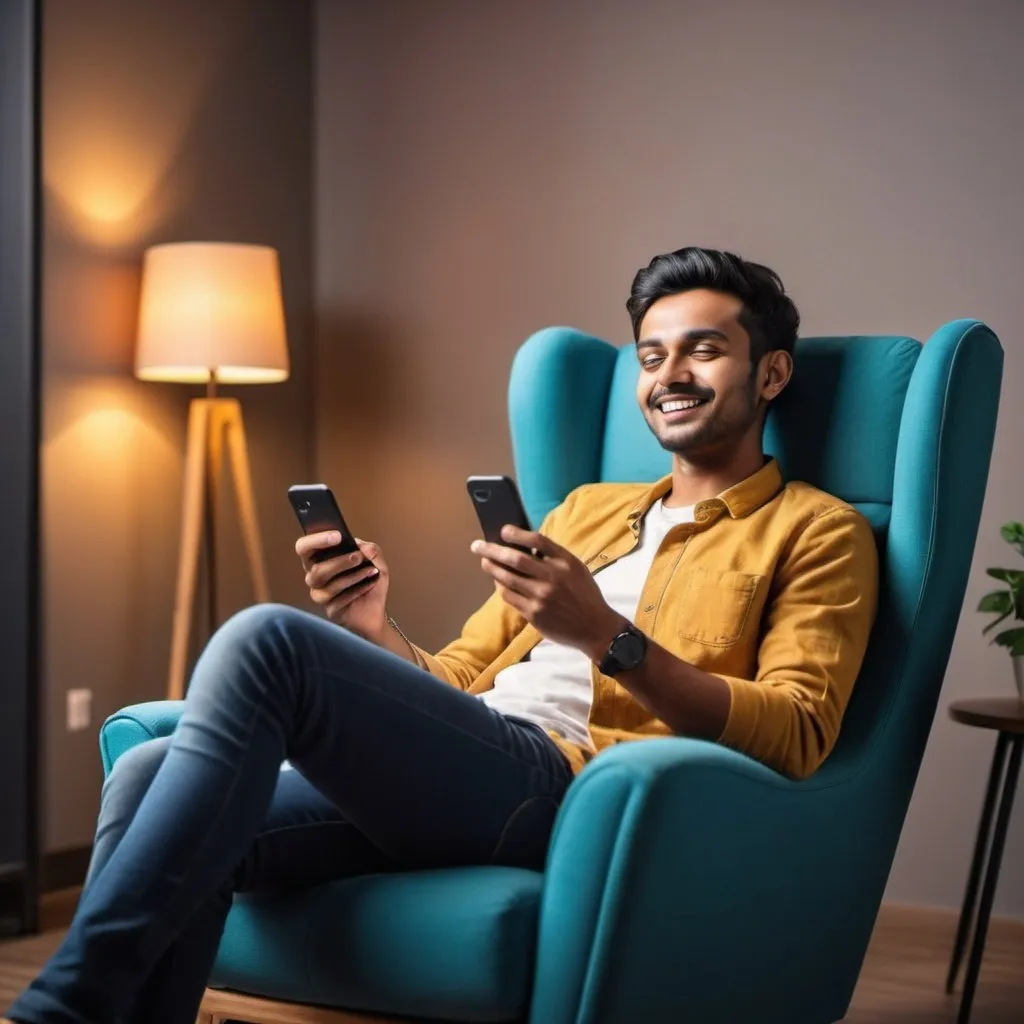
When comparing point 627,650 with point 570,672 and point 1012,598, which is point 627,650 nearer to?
point 570,672

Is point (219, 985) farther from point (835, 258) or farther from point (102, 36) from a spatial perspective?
point (102, 36)

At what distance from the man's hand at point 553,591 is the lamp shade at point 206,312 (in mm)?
1834

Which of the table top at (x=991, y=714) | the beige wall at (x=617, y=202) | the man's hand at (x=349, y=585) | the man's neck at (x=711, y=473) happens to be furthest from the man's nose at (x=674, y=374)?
the beige wall at (x=617, y=202)

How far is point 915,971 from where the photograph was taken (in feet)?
9.11

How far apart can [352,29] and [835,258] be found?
4.92 feet

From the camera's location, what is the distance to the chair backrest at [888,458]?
189 centimetres

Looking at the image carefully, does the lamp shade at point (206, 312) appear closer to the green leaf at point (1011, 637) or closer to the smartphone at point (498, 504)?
the green leaf at point (1011, 637)

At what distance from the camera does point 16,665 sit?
312 cm

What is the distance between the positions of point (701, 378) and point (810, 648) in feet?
1.39

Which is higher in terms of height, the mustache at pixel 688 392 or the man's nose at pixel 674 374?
the man's nose at pixel 674 374

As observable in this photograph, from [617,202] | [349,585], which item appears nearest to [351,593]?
[349,585]

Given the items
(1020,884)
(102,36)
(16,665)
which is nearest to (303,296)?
(102,36)

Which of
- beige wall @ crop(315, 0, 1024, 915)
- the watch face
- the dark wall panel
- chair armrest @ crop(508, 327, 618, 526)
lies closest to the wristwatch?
the watch face

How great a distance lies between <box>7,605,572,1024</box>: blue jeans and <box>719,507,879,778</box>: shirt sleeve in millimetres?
235
